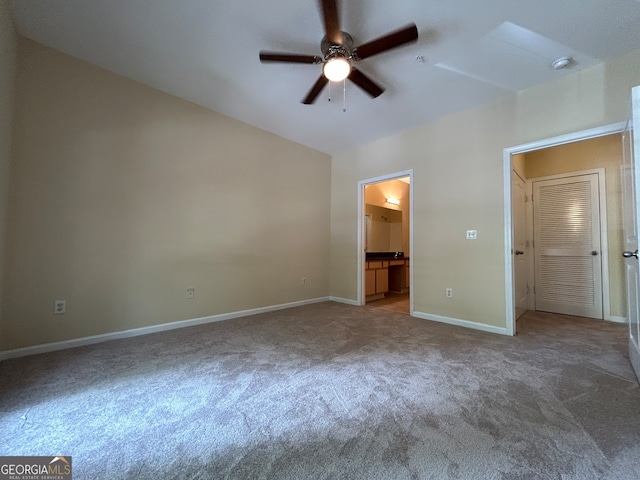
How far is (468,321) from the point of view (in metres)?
3.10

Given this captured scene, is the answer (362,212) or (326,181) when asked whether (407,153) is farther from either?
(326,181)

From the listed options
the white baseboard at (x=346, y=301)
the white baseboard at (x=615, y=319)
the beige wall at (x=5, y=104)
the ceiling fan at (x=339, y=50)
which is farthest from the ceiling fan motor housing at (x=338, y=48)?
the white baseboard at (x=615, y=319)

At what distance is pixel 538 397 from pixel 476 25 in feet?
9.10

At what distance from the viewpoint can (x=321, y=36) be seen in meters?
2.15

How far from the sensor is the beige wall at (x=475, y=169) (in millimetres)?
2451

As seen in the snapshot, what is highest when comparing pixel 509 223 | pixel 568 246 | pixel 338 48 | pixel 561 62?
pixel 561 62

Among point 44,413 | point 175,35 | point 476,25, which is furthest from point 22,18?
point 476,25

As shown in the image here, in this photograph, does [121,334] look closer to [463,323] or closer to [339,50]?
[339,50]

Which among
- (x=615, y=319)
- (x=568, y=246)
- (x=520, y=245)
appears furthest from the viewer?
(x=568, y=246)

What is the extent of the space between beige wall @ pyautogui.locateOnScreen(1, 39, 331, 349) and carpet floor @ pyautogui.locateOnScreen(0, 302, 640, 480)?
1.51 ft

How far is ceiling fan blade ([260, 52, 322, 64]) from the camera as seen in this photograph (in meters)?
2.03

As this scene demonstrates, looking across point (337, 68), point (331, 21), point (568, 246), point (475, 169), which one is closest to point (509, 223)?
point (475, 169)

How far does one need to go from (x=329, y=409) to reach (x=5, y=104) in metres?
3.29

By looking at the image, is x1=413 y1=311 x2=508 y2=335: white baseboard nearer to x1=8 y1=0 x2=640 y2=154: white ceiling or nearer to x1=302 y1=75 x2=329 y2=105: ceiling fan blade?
x1=8 y1=0 x2=640 y2=154: white ceiling
